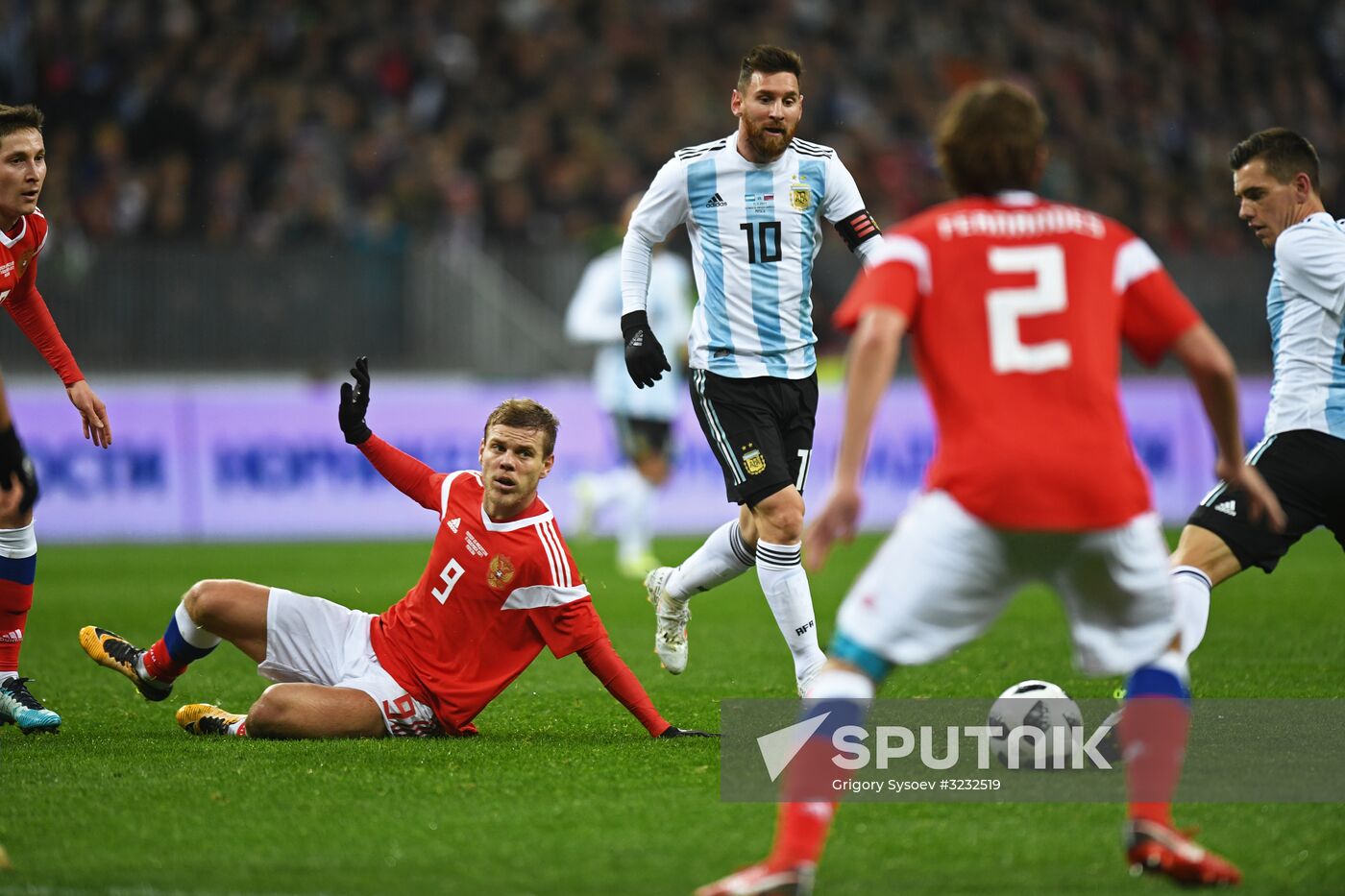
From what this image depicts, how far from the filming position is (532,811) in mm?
5023

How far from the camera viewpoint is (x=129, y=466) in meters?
16.3

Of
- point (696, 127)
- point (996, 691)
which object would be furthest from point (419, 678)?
point (696, 127)

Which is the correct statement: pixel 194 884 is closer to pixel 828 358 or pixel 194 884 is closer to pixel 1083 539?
pixel 1083 539

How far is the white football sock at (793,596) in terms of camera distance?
6812 mm

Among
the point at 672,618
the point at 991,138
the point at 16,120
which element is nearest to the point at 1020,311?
the point at 991,138

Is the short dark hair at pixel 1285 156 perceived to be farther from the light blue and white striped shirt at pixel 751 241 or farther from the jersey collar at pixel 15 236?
the jersey collar at pixel 15 236

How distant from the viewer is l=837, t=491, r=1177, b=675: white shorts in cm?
398

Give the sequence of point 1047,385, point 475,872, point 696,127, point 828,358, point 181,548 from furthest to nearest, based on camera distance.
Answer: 1. point 696,127
2. point 828,358
3. point 181,548
4. point 475,872
5. point 1047,385

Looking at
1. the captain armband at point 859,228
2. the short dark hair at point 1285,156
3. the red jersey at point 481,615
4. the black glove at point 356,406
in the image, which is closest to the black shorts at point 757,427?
the captain armband at point 859,228

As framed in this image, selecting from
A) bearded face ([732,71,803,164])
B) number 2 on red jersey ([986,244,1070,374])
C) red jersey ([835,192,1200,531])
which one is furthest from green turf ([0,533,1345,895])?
bearded face ([732,71,803,164])

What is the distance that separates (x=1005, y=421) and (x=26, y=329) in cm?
501

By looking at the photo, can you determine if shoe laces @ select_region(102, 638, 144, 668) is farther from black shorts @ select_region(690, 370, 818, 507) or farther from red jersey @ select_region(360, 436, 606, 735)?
black shorts @ select_region(690, 370, 818, 507)

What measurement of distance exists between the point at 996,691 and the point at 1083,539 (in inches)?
139

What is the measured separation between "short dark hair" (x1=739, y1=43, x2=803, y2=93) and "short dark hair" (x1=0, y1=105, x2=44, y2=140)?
2.95 m
